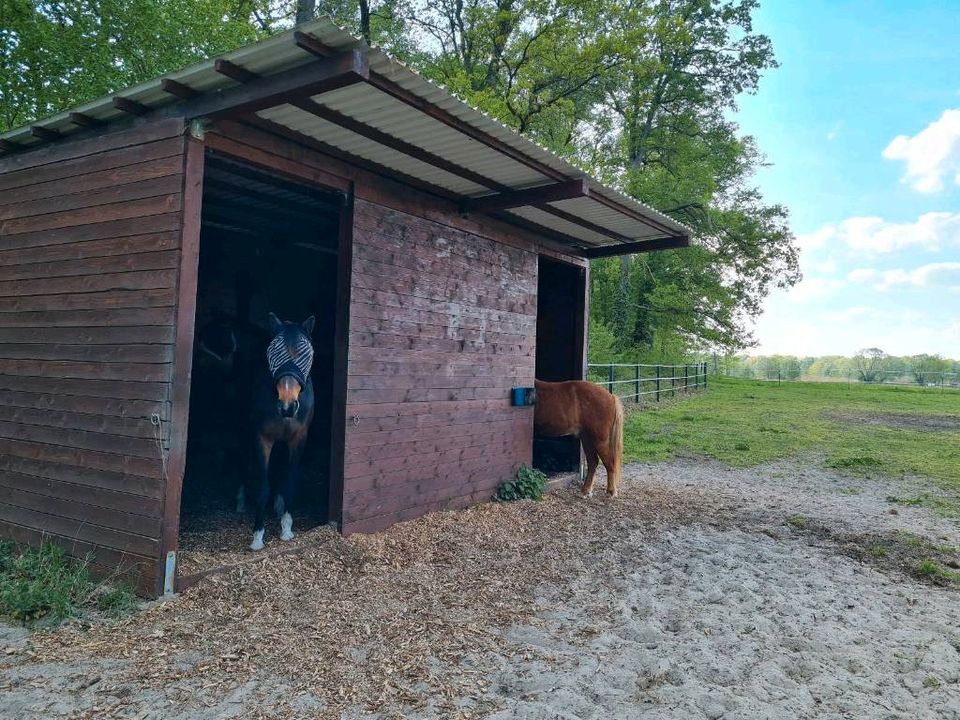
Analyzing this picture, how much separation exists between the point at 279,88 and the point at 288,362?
1.88 meters

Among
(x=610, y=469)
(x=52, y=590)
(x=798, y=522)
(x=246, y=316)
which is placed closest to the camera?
(x=52, y=590)

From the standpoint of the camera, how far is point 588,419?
23.4 feet

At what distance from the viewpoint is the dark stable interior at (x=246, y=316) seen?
5.48 metres

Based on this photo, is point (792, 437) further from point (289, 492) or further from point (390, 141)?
point (390, 141)

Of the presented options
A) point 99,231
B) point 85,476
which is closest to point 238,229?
point 99,231

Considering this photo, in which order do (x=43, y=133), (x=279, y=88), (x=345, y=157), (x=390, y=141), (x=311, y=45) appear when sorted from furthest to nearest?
1. (x=345, y=157)
2. (x=390, y=141)
3. (x=43, y=133)
4. (x=279, y=88)
5. (x=311, y=45)

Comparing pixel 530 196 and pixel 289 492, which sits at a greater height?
pixel 530 196

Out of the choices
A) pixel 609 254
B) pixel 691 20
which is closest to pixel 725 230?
pixel 691 20

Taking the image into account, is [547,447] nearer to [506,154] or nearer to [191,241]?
[506,154]

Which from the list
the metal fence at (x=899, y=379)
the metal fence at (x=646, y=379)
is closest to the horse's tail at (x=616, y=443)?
the metal fence at (x=646, y=379)

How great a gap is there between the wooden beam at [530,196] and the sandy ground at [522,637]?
2.88 m

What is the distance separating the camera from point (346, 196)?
4.70m

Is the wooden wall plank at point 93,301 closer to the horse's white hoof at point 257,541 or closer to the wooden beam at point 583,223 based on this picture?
the horse's white hoof at point 257,541

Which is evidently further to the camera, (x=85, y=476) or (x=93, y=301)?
(x=93, y=301)
